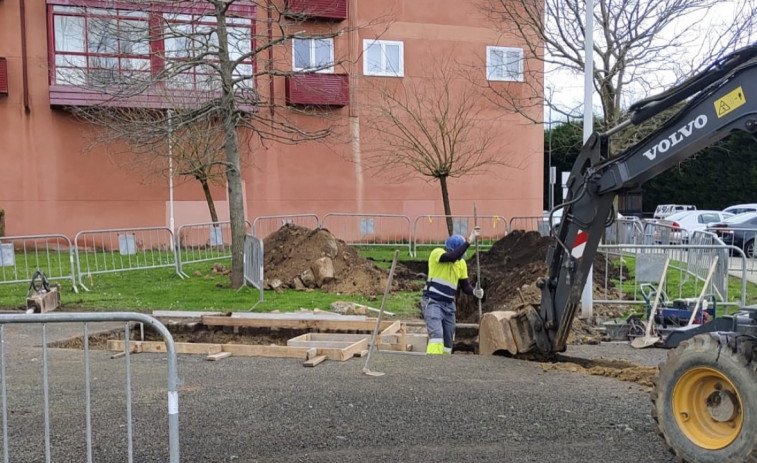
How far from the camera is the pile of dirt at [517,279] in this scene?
1047cm

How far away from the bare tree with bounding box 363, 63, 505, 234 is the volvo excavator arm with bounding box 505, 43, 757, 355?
13.2m

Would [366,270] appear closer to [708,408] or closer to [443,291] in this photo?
[443,291]

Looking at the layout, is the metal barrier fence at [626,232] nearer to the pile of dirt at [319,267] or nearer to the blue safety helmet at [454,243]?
the pile of dirt at [319,267]

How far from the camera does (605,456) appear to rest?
471 cm

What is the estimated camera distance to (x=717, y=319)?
17.3 feet

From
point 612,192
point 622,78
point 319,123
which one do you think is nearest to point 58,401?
point 612,192

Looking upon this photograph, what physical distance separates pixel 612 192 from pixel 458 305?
781 cm

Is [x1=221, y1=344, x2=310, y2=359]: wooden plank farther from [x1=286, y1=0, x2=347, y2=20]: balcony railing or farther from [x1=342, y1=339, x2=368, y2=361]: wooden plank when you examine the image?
[x1=286, y1=0, x2=347, y2=20]: balcony railing

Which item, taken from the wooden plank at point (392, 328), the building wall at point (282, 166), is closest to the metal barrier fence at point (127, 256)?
the building wall at point (282, 166)

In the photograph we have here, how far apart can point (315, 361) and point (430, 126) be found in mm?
15609

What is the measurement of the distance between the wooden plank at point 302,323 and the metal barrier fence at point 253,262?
2170 millimetres

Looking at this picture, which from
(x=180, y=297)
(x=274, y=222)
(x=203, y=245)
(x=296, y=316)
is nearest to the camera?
(x=296, y=316)

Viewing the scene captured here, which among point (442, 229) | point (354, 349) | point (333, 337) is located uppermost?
point (442, 229)

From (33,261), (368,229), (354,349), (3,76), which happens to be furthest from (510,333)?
(3,76)
